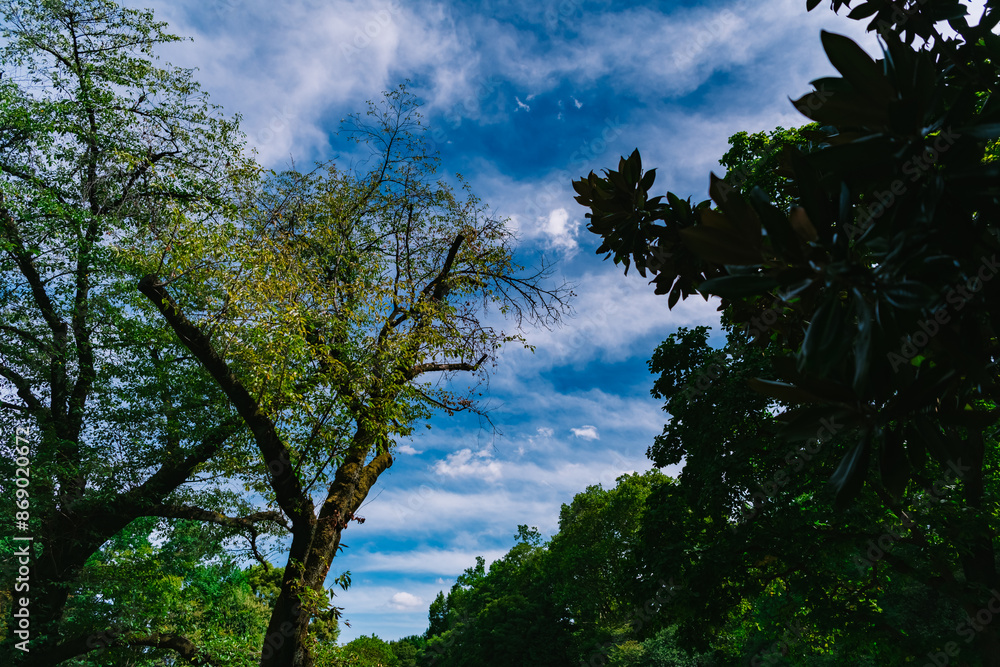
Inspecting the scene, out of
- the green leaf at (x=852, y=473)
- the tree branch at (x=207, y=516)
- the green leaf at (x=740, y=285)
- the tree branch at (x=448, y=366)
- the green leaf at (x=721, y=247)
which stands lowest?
the green leaf at (x=852, y=473)

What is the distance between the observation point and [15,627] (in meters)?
7.82

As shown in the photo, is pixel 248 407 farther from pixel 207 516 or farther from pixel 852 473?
pixel 852 473

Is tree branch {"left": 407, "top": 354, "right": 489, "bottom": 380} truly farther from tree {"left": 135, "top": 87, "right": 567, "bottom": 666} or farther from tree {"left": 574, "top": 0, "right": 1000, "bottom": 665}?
tree {"left": 574, "top": 0, "right": 1000, "bottom": 665}

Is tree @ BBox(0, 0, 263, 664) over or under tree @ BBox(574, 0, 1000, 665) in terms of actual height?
over

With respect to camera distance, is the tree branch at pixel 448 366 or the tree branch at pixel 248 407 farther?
the tree branch at pixel 448 366

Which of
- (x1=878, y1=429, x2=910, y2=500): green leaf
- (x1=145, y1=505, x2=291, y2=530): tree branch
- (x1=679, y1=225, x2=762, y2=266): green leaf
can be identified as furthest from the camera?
(x1=145, y1=505, x2=291, y2=530): tree branch

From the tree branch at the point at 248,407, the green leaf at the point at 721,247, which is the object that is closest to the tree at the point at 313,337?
the tree branch at the point at 248,407

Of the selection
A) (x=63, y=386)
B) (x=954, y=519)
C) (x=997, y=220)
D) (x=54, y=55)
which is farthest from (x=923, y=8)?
(x=54, y=55)

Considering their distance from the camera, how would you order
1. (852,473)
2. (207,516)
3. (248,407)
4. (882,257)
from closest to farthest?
(882,257)
(852,473)
(248,407)
(207,516)

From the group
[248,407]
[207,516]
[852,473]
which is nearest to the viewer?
[852,473]

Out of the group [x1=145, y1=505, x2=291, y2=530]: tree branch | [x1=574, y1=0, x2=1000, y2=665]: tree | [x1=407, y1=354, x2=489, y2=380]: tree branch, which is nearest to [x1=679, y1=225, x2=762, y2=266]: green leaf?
[x1=574, y1=0, x2=1000, y2=665]: tree

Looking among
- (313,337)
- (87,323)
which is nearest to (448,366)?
(313,337)

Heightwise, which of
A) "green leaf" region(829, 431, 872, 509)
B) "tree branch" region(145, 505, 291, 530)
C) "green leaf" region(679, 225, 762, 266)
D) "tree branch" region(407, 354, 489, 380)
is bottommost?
"green leaf" region(829, 431, 872, 509)

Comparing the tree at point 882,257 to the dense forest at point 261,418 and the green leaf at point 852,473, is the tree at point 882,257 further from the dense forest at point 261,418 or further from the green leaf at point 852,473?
the dense forest at point 261,418
